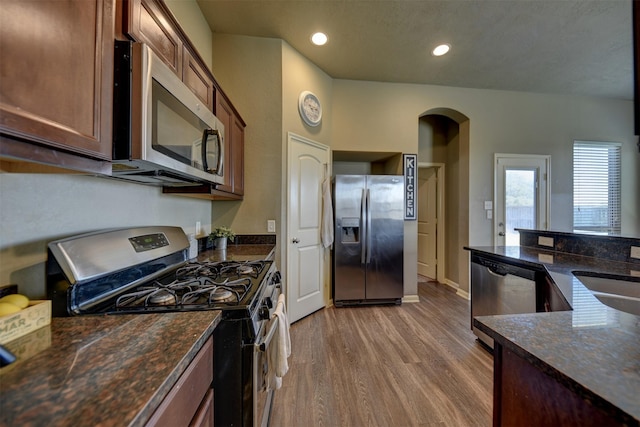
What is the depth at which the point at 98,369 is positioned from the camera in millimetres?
537

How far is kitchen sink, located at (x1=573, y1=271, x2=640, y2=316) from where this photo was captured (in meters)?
1.31

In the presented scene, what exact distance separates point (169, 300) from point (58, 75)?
744 mm

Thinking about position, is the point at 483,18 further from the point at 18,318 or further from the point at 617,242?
the point at 18,318

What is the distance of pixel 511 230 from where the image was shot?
3.66m

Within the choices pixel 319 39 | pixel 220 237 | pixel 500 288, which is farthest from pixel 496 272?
pixel 319 39

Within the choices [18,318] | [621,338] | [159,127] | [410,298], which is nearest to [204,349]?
[18,318]

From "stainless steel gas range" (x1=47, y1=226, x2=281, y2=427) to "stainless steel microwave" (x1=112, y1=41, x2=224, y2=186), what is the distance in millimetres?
336

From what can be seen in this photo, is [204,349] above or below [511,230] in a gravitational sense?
below

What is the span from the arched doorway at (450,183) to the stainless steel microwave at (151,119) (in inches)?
136

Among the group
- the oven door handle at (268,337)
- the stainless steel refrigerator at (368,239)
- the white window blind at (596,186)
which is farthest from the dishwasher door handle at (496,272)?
the white window blind at (596,186)

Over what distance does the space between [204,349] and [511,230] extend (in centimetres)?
→ 428

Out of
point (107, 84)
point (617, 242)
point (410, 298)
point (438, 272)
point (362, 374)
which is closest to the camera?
point (107, 84)

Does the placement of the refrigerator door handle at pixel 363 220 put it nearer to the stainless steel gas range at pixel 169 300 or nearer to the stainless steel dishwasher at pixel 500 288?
the stainless steel dishwasher at pixel 500 288

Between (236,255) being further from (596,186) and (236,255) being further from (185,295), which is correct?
(596,186)
